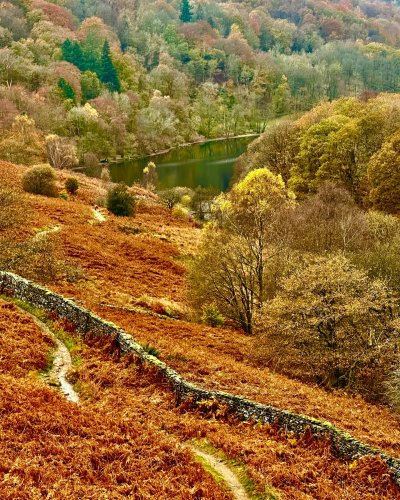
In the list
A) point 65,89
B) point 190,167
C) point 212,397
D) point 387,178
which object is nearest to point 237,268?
point 212,397

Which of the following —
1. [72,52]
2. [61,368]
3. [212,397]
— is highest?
[72,52]

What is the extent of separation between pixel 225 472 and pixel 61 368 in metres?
7.65

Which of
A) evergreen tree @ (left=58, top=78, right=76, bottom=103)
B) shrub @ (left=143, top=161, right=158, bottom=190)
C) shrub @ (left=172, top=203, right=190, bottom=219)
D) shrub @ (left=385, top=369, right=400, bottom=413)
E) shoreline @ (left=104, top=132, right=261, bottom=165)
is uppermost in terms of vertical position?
evergreen tree @ (left=58, top=78, right=76, bottom=103)

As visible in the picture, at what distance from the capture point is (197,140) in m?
164

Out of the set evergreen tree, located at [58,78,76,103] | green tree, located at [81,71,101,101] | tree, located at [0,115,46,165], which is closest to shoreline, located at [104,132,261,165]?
evergreen tree, located at [58,78,76,103]

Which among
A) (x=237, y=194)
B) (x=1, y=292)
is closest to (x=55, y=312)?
(x=1, y=292)

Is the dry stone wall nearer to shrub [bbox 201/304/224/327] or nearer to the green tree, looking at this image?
shrub [bbox 201/304/224/327]

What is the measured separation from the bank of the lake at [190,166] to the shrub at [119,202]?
34.3 m

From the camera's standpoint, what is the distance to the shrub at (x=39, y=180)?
5609 cm

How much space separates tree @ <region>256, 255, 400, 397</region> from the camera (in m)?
23.2

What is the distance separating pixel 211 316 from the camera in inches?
1231

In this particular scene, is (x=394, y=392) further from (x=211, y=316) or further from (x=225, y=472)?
(x=211, y=316)

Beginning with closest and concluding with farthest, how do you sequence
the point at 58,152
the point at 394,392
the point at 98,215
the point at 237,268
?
1. the point at 394,392
2. the point at 237,268
3. the point at 98,215
4. the point at 58,152

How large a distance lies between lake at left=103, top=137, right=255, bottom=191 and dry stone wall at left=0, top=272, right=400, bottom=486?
72.3 metres
